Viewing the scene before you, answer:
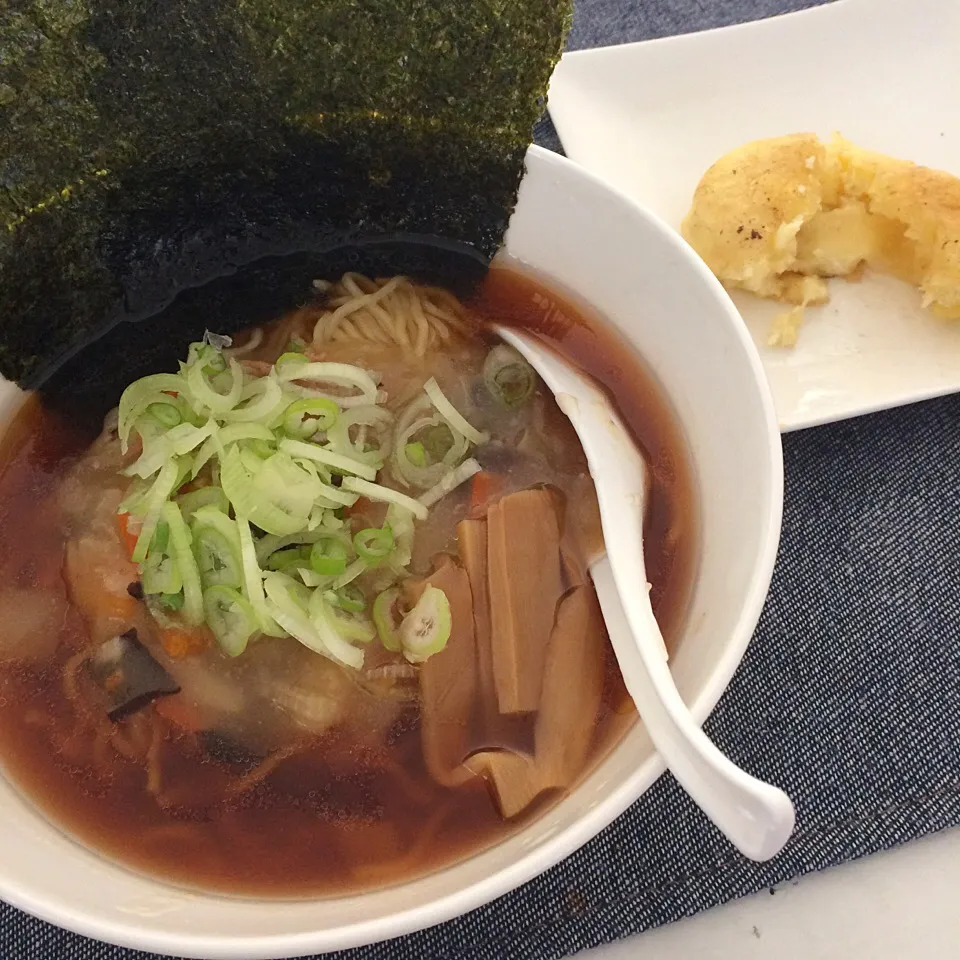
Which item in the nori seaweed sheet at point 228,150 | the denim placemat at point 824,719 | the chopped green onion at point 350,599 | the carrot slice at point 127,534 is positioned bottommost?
the denim placemat at point 824,719

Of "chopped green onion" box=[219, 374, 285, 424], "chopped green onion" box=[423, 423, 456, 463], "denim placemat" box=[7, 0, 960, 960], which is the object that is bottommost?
"denim placemat" box=[7, 0, 960, 960]

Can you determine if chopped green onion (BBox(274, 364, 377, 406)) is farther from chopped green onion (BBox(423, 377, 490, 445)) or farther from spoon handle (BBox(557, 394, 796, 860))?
spoon handle (BBox(557, 394, 796, 860))

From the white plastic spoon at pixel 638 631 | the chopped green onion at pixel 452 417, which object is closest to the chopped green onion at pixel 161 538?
the chopped green onion at pixel 452 417

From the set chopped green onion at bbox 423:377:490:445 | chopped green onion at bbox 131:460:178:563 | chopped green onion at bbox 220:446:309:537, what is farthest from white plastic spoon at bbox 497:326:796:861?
chopped green onion at bbox 131:460:178:563

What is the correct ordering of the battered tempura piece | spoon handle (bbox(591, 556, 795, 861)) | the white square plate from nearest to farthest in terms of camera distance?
spoon handle (bbox(591, 556, 795, 861)), the battered tempura piece, the white square plate

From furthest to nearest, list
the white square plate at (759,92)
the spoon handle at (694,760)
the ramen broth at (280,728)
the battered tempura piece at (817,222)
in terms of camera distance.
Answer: the white square plate at (759,92)
the battered tempura piece at (817,222)
the ramen broth at (280,728)
the spoon handle at (694,760)

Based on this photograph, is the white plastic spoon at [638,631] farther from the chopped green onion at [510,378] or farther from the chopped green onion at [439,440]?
the chopped green onion at [439,440]

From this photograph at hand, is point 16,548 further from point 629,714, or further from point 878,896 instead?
point 878,896
